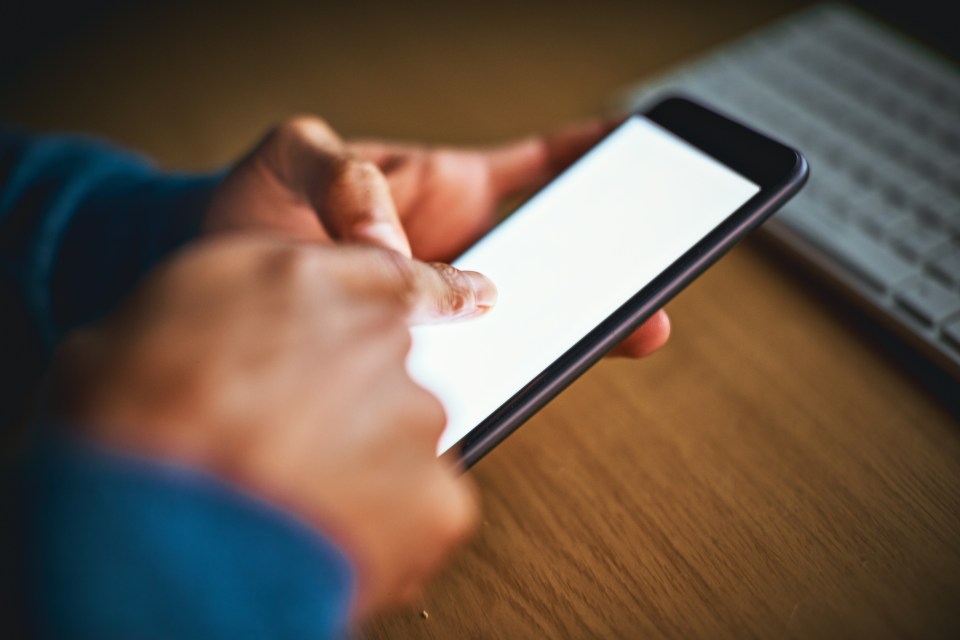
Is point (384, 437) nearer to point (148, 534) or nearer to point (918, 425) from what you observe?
point (148, 534)

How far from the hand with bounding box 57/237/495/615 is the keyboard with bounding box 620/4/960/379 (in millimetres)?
264

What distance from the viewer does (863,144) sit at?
401 mm

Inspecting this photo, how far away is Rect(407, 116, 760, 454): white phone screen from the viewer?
0.30 meters

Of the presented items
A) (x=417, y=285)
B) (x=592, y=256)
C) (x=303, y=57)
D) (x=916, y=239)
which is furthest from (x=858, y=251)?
(x=303, y=57)

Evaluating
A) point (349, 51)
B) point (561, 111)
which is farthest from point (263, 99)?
point (561, 111)

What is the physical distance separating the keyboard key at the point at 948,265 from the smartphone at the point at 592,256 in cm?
10

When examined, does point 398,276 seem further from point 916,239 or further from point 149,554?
point 916,239

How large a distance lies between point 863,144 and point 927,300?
0.44ft

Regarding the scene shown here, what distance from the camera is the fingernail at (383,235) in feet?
0.97

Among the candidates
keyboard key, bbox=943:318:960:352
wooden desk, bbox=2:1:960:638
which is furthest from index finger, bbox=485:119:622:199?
keyboard key, bbox=943:318:960:352

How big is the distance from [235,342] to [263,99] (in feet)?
1.43

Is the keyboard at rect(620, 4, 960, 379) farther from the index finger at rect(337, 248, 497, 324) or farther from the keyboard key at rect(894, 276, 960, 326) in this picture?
the index finger at rect(337, 248, 497, 324)

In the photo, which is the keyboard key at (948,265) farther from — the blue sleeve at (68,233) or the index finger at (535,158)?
the blue sleeve at (68,233)

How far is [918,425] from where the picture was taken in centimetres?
31
